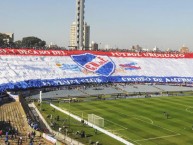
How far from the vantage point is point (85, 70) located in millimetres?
114375

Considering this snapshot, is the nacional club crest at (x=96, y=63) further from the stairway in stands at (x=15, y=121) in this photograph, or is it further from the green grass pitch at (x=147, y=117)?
the stairway in stands at (x=15, y=121)

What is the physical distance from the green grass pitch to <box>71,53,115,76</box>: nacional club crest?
1136 inches

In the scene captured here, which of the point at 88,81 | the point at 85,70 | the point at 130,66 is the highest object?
the point at 130,66

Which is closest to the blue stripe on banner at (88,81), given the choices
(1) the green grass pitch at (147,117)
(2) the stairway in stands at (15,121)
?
(1) the green grass pitch at (147,117)

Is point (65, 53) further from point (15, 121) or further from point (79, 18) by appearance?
point (15, 121)

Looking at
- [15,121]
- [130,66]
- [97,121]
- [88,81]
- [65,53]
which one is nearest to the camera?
[15,121]

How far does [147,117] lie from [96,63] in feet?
181

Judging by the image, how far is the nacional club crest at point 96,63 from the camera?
11631cm

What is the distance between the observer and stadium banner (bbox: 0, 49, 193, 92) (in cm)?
10088

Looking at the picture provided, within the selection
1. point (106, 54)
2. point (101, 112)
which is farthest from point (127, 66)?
point (101, 112)

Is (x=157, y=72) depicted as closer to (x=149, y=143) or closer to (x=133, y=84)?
(x=133, y=84)

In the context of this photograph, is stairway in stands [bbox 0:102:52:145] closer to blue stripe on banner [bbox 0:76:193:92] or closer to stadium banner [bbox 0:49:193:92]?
blue stripe on banner [bbox 0:76:193:92]

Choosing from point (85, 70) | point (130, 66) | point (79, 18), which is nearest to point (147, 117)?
point (85, 70)

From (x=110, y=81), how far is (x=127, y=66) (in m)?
14.1
